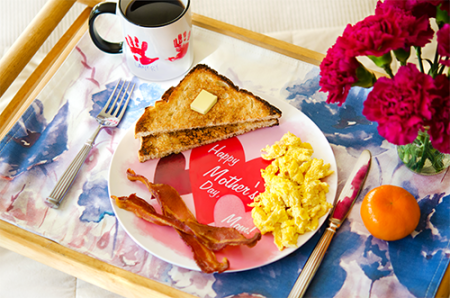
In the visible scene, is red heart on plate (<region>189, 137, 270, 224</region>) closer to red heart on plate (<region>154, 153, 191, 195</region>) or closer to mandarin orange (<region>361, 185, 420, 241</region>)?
red heart on plate (<region>154, 153, 191, 195</region>)

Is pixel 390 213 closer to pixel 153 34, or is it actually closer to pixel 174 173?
pixel 174 173

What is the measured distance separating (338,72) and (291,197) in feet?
1.32

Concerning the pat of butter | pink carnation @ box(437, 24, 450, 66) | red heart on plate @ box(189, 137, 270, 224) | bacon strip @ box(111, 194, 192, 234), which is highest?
pink carnation @ box(437, 24, 450, 66)

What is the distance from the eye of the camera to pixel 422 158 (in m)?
1.30

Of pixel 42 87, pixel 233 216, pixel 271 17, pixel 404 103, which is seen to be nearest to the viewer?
pixel 404 103

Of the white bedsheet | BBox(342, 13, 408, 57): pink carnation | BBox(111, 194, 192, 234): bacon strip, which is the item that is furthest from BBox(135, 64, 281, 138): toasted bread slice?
the white bedsheet

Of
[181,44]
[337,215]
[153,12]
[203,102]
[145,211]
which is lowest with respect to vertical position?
[337,215]

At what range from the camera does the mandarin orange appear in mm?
1160

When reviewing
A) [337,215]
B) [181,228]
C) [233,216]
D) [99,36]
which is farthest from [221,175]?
[99,36]

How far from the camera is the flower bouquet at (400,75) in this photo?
88 centimetres

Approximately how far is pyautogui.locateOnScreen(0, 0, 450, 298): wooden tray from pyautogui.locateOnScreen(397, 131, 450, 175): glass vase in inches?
13.8

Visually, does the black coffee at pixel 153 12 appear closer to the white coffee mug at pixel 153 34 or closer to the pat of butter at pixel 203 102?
the white coffee mug at pixel 153 34

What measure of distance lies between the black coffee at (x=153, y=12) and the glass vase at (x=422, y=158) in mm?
969

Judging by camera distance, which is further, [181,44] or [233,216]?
[181,44]
